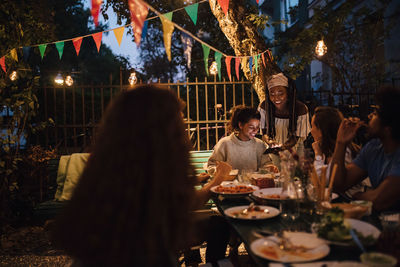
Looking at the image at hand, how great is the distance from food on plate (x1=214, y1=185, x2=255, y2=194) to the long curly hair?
1.69 metres

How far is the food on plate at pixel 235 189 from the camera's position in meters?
3.02

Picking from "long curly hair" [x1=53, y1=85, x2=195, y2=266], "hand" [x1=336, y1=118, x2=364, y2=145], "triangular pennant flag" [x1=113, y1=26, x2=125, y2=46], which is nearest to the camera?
"long curly hair" [x1=53, y1=85, x2=195, y2=266]

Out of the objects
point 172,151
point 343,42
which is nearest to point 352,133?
point 172,151

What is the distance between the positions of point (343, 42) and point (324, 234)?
11582mm

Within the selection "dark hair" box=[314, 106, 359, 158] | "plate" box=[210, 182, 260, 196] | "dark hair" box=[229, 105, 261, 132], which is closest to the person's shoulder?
"dark hair" box=[229, 105, 261, 132]

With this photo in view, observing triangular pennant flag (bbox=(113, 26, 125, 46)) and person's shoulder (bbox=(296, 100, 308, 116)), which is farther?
person's shoulder (bbox=(296, 100, 308, 116))

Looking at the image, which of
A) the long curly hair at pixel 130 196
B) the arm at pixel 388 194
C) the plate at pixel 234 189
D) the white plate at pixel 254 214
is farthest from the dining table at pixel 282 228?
the long curly hair at pixel 130 196

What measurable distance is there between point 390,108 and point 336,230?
123cm

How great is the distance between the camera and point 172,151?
52.9 inches

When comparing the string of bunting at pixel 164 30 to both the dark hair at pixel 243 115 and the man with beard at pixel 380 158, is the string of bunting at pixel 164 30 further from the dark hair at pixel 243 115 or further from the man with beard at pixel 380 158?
the man with beard at pixel 380 158

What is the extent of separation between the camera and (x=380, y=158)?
2793mm

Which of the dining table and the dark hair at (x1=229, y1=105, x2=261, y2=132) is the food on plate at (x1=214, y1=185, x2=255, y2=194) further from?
the dark hair at (x1=229, y1=105, x2=261, y2=132)

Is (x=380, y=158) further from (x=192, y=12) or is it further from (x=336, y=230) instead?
(x=192, y=12)

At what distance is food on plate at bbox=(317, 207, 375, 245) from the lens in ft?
5.79
